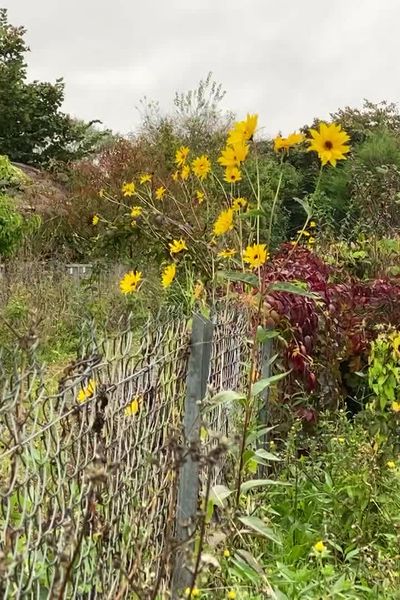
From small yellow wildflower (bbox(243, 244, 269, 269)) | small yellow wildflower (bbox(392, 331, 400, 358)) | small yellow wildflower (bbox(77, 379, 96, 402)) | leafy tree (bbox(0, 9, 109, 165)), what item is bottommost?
small yellow wildflower (bbox(392, 331, 400, 358))

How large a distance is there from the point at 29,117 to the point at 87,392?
25599 mm

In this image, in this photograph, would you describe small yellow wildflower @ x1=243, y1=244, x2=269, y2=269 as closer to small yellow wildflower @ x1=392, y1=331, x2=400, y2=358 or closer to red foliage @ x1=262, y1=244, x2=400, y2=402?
red foliage @ x1=262, y1=244, x2=400, y2=402

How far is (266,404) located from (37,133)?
2410 cm

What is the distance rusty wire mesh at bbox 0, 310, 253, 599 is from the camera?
1278 mm

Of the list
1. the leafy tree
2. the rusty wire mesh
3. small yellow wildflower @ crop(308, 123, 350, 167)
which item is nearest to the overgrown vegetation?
small yellow wildflower @ crop(308, 123, 350, 167)

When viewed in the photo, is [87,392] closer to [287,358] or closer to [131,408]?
A: [131,408]

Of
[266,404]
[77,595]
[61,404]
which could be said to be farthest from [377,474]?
[61,404]

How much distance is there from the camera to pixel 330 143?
2.44m

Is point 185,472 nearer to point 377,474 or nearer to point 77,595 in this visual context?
point 77,595

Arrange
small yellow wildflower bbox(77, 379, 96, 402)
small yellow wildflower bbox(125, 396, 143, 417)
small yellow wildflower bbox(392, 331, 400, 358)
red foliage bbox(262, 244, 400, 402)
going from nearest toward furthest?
small yellow wildflower bbox(77, 379, 96, 402) < small yellow wildflower bbox(125, 396, 143, 417) < small yellow wildflower bbox(392, 331, 400, 358) < red foliage bbox(262, 244, 400, 402)

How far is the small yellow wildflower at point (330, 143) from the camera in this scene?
7.93 ft

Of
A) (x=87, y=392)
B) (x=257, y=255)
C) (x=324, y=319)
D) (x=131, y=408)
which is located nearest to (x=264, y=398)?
(x=324, y=319)

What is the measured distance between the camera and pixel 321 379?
4.32 metres

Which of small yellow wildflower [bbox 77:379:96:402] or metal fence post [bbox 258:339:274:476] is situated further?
metal fence post [bbox 258:339:274:476]
